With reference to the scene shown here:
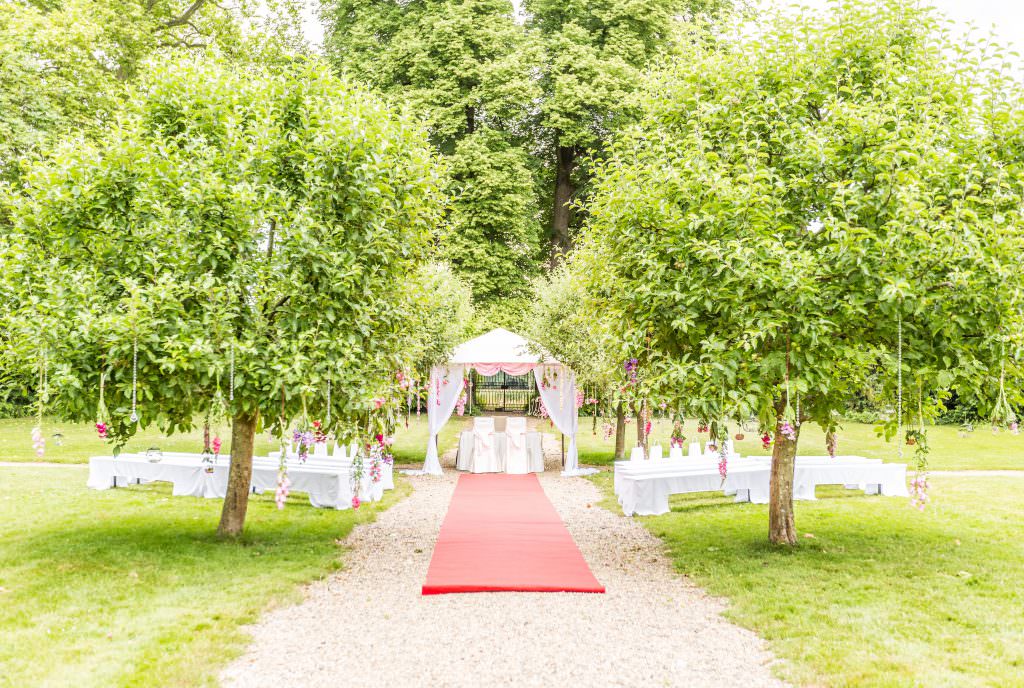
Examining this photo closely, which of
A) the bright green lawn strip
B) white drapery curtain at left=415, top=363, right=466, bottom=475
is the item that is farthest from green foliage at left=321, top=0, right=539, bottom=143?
the bright green lawn strip

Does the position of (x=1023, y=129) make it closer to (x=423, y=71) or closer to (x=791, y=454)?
(x=791, y=454)

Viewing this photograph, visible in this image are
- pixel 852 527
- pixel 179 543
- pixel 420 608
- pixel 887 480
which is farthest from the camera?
pixel 887 480

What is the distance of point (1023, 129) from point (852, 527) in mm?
5635

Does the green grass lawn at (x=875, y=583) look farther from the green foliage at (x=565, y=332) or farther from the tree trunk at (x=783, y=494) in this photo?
the green foliage at (x=565, y=332)

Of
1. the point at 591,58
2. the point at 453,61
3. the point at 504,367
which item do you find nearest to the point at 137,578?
the point at 504,367

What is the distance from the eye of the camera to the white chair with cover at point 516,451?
1788 cm

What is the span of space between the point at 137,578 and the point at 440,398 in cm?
1066

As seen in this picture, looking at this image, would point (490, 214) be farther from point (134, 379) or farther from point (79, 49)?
point (134, 379)

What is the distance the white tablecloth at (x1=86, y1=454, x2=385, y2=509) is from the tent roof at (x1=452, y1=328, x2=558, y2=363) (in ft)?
14.4

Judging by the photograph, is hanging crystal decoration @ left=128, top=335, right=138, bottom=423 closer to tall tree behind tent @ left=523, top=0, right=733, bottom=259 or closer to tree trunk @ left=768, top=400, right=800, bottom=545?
tree trunk @ left=768, top=400, right=800, bottom=545

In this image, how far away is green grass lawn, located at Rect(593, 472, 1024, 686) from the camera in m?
5.58

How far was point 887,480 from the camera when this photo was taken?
13.7m

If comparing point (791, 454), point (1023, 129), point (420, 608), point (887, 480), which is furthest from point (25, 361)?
point (887, 480)

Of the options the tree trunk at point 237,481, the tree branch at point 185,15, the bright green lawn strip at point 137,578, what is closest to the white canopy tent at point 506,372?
the bright green lawn strip at point 137,578
